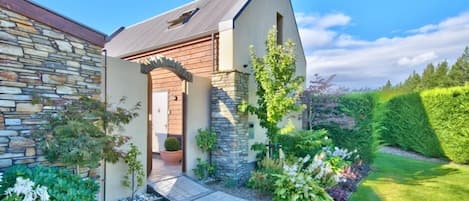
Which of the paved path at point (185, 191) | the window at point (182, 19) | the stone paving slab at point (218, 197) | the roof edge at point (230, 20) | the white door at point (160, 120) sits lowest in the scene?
the stone paving slab at point (218, 197)

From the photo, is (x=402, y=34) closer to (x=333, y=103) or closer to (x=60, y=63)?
(x=333, y=103)

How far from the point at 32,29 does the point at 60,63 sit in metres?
0.70

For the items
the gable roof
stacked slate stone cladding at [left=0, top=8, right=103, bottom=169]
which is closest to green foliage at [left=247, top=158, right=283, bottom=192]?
the gable roof

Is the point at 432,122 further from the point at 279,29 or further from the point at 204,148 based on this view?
the point at 204,148

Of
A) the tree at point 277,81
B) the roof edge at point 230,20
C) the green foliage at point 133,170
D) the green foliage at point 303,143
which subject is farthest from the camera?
the green foliage at point 303,143

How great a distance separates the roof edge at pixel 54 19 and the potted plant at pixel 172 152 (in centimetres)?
475

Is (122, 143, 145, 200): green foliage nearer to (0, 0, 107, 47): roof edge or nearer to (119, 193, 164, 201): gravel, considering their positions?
(119, 193, 164, 201): gravel

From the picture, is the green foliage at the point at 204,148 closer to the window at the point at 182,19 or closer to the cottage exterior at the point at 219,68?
the cottage exterior at the point at 219,68

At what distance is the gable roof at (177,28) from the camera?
9.62 m

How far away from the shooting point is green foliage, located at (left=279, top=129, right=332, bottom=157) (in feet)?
31.9

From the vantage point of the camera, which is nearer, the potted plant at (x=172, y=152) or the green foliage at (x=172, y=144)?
the potted plant at (x=172, y=152)

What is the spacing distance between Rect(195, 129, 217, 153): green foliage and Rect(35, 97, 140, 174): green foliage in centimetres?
335

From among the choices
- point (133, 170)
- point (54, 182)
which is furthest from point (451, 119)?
point (54, 182)

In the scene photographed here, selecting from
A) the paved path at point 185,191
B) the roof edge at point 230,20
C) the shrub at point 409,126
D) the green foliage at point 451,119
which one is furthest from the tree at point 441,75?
the paved path at point 185,191
